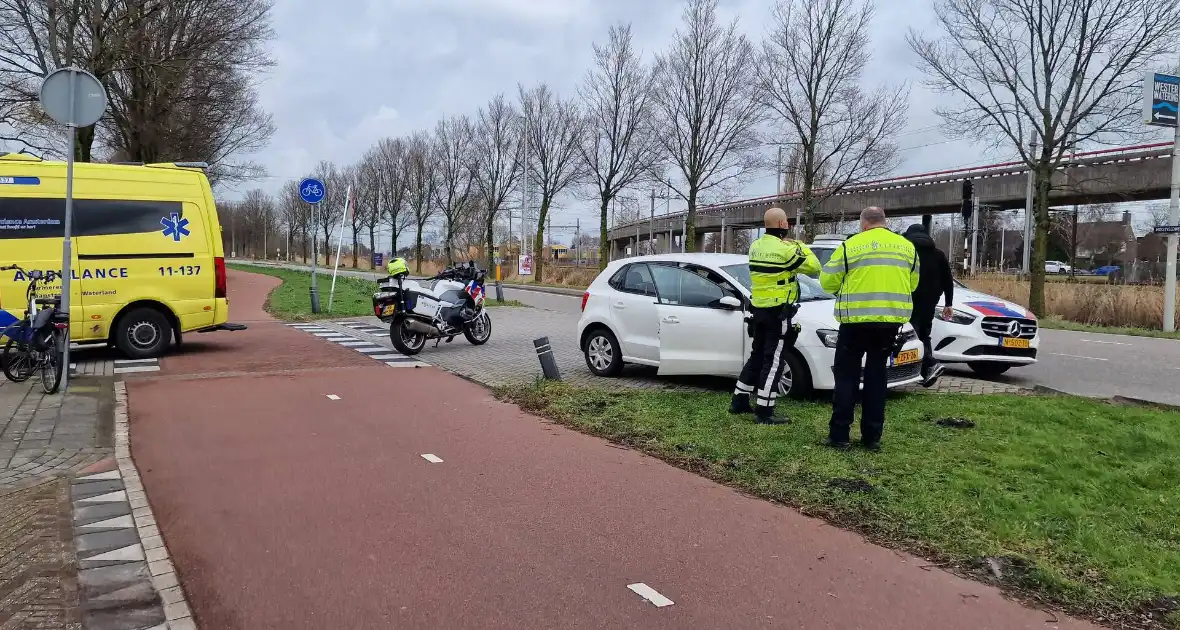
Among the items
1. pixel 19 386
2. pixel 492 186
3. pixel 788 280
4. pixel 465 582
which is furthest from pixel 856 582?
pixel 492 186

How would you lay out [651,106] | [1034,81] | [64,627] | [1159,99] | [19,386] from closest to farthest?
1. [64,627]
2. [19,386]
3. [1159,99]
4. [1034,81]
5. [651,106]

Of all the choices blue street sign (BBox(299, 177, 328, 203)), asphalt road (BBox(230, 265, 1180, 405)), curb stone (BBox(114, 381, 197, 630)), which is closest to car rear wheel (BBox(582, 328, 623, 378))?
asphalt road (BBox(230, 265, 1180, 405))

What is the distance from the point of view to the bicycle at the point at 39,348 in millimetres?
8453

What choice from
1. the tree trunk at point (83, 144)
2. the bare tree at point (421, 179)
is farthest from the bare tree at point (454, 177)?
the tree trunk at point (83, 144)

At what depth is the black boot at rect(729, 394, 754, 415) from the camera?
7102mm

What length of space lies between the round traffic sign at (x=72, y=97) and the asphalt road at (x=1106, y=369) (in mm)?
10145

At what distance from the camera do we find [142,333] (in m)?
11.3

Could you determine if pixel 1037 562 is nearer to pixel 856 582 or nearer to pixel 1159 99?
pixel 856 582

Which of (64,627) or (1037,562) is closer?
(64,627)

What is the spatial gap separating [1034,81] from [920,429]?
17.8 metres

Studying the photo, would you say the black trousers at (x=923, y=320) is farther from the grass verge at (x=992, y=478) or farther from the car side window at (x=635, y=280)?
the car side window at (x=635, y=280)

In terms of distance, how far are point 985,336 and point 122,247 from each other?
10.9m

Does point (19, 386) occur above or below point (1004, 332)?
below

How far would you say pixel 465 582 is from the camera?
12.4 ft
